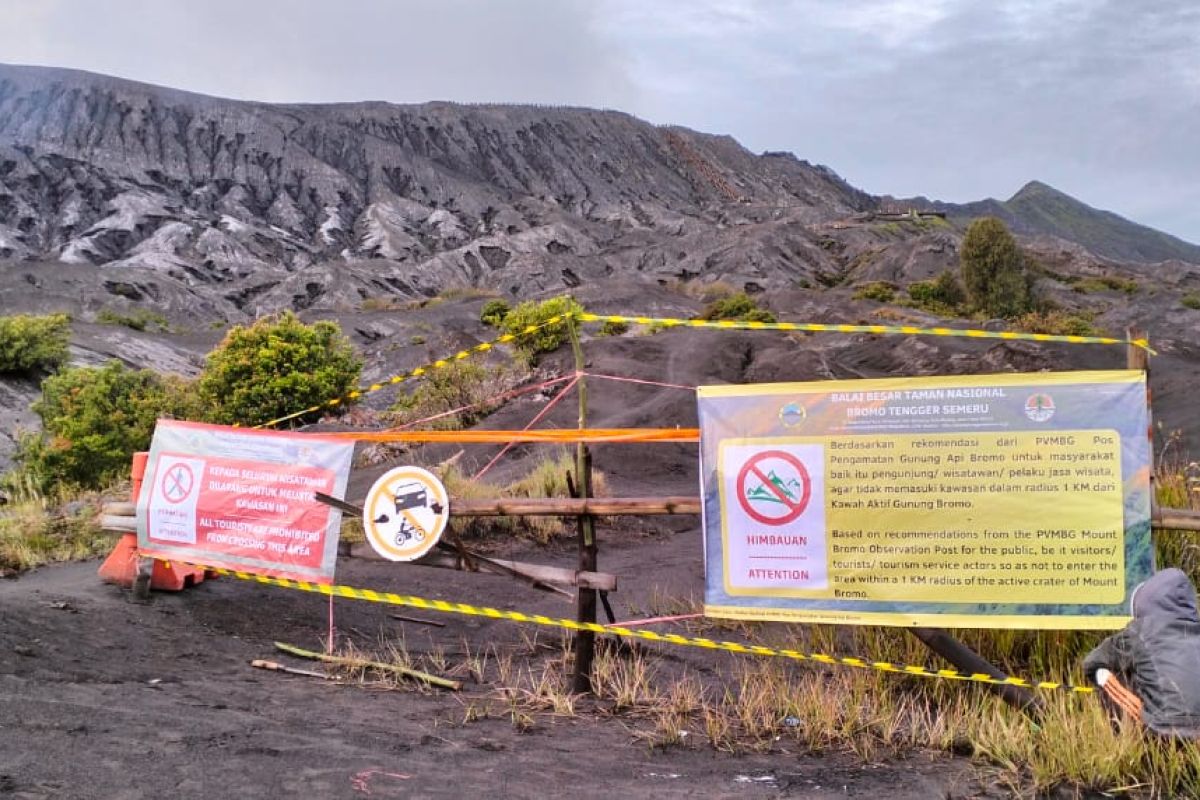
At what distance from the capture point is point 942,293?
48719mm

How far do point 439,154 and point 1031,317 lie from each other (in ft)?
297

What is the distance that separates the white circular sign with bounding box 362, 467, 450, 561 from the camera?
18.6 feet

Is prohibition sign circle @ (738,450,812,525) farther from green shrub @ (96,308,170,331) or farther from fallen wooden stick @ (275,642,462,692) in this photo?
green shrub @ (96,308,170,331)

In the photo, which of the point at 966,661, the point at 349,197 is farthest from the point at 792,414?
the point at 349,197

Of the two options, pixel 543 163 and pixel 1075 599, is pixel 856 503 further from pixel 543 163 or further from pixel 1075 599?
pixel 543 163

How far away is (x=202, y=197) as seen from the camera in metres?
88.1

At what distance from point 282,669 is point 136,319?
A: 164 feet

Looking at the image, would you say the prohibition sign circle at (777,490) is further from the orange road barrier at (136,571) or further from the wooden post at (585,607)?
the orange road barrier at (136,571)

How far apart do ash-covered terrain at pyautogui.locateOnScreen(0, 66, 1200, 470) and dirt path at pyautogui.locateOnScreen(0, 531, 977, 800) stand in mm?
14339

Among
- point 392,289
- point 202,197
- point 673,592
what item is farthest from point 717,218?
point 673,592

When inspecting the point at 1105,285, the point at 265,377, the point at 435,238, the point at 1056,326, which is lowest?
the point at 265,377

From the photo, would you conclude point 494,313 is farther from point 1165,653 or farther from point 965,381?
point 1165,653

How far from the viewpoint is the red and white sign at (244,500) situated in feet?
19.8

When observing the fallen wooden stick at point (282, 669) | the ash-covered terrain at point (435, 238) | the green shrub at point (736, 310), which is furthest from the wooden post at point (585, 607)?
the green shrub at point (736, 310)
